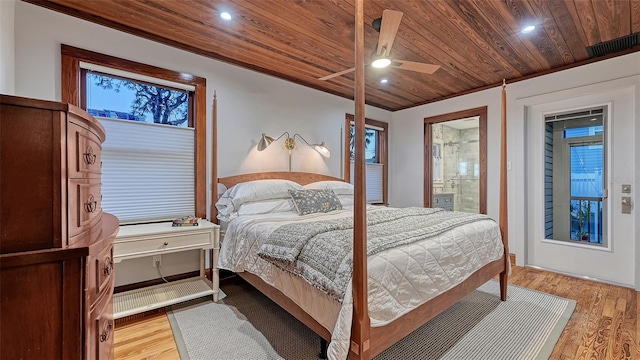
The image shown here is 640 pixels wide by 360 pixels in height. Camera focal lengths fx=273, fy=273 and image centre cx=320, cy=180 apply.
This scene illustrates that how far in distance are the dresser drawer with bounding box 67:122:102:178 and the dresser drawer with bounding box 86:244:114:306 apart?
0.28 meters

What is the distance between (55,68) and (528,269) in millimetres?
5426

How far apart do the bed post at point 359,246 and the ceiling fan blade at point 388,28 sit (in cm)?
64

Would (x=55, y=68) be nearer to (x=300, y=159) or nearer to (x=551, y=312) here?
(x=300, y=159)

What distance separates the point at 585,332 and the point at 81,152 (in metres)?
3.27

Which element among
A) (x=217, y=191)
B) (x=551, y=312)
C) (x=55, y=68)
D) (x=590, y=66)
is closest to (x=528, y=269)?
(x=551, y=312)

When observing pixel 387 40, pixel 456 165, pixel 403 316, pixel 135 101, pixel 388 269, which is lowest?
pixel 403 316

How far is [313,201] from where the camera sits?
10.1ft

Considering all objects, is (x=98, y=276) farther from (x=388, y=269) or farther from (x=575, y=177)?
(x=575, y=177)

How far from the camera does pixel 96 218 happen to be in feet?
3.61

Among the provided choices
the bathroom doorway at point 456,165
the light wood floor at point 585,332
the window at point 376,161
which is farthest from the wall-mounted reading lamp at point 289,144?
the bathroom doorway at point 456,165

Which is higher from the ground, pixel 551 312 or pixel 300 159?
pixel 300 159

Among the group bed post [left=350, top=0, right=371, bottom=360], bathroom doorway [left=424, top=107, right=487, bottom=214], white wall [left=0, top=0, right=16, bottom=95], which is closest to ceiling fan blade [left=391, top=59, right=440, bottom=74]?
bed post [left=350, top=0, right=371, bottom=360]

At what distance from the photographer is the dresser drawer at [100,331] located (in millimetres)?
845

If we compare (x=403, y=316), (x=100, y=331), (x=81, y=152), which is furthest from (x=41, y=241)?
(x=403, y=316)
